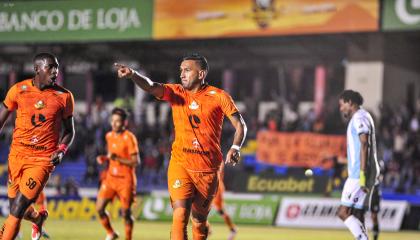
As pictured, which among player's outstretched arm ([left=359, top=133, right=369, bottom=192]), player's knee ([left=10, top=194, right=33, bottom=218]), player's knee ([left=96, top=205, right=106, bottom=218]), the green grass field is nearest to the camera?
Answer: player's knee ([left=10, top=194, right=33, bottom=218])

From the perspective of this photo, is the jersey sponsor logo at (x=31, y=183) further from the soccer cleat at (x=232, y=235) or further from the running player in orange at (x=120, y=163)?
the soccer cleat at (x=232, y=235)

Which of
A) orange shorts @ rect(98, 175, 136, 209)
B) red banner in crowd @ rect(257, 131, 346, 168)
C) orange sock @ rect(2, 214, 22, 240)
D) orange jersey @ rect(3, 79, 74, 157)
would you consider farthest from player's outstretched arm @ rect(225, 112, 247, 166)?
red banner in crowd @ rect(257, 131, 346, 168)

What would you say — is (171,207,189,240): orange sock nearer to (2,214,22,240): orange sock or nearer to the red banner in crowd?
(2,214,22,240): orange sock

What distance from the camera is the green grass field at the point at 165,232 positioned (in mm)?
15612

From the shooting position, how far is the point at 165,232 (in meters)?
17.2

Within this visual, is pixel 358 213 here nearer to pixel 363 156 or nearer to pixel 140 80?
pixel 363 156

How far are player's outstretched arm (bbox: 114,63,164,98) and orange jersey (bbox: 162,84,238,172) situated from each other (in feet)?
0.66

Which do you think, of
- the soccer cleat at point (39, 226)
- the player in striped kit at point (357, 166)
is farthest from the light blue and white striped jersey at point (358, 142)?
the soccer cleat at point (39, 226)

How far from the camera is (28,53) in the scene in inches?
1435

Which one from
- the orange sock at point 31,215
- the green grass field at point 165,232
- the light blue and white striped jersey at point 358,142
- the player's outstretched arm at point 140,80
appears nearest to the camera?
the player's outstretched arm at point 140,80

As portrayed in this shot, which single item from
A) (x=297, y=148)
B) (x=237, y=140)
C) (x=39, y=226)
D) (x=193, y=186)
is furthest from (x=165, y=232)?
(x=237, y=140)

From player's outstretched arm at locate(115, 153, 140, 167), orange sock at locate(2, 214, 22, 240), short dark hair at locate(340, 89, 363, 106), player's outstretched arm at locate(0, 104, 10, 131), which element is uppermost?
short dark hair at locate(340, 89, 363, 106)

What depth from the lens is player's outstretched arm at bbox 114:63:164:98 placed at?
26.0 ft

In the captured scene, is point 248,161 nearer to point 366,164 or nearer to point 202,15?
point 202,15
